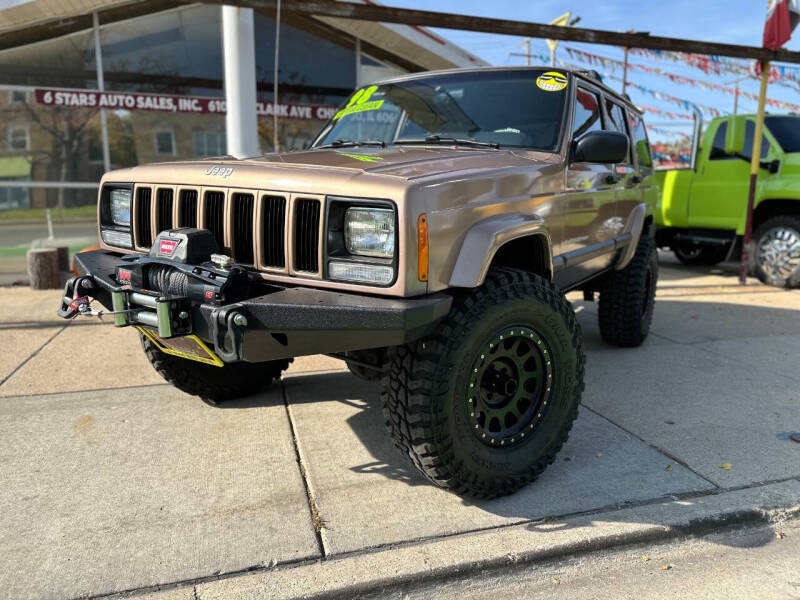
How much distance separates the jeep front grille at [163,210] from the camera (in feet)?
9.41

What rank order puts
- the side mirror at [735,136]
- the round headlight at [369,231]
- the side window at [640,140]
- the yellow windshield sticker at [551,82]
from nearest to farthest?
the round headlight at [369,231]
the yellow windshield sticker at [551,82]
the side window at [640,140]
the side mirror at [735,136]

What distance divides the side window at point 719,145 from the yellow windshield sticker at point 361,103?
21.3ft

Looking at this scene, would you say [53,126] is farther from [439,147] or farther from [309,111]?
[439,147]

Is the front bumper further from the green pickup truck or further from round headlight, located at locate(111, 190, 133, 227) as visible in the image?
the green pickup truck

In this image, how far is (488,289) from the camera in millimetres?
2477

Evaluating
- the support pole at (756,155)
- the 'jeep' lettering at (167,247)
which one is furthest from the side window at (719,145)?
the 'jeep' lettering at (167,247)

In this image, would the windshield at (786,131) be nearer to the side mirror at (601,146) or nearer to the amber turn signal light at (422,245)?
the side mirror at (601,146)

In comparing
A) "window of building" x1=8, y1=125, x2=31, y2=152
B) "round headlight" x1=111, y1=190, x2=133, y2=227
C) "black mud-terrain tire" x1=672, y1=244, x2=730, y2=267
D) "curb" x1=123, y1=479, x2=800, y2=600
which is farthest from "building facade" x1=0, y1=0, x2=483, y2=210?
"curb" x1=123, y1=479, x2=800, y2=600

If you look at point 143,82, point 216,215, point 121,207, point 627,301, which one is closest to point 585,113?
point 627,301

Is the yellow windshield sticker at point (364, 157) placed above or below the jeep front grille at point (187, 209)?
above

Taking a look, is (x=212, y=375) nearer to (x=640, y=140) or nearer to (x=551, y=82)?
(x=551, y=82)

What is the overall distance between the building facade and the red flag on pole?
421cm

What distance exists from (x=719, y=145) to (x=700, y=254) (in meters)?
2.08

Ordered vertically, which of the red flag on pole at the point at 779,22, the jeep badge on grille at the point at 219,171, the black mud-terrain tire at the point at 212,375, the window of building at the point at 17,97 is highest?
the red flag on pole at the point at 779,22
